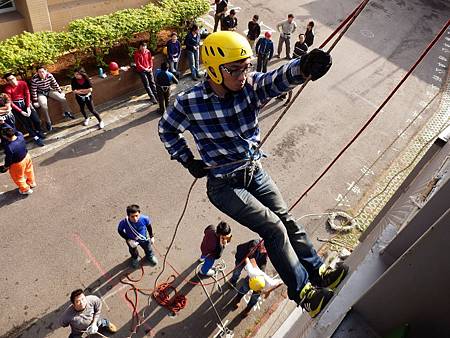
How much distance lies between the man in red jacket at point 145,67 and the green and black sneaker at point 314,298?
867 centimetres

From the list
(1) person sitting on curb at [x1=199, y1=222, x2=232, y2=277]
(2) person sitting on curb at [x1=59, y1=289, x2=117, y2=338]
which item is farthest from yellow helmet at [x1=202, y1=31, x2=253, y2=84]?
(2) person sitting on curb at [x1=59, y1=289, x2=117, y2=338]

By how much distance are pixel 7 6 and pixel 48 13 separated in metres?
1.14

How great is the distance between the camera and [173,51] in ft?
39.9

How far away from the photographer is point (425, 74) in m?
15.6

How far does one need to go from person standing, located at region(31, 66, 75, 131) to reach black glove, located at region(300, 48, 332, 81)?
26.4 feet

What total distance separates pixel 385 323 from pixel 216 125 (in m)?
2.65

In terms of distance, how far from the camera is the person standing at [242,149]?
4.35 m

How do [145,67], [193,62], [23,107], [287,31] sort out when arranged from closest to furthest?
[23,107] < [145,67] < [193,62] < [287,31]

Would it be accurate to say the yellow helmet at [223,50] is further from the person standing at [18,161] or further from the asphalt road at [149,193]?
the person standing at [18,161]

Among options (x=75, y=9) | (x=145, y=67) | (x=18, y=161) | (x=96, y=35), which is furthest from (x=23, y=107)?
(x=75, y=9)

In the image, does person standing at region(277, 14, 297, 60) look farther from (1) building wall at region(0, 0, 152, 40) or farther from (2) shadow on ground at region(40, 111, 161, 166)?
(2) shadow on ground at region(40, 111, 161, 166)

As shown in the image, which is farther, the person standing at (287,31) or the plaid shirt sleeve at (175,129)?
the person standing at (287,31)

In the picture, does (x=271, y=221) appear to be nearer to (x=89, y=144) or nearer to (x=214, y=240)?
(x=214, y=240)

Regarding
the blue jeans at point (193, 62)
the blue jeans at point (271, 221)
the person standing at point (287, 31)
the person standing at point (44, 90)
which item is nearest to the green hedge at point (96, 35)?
the person standing at point (44, 90)
